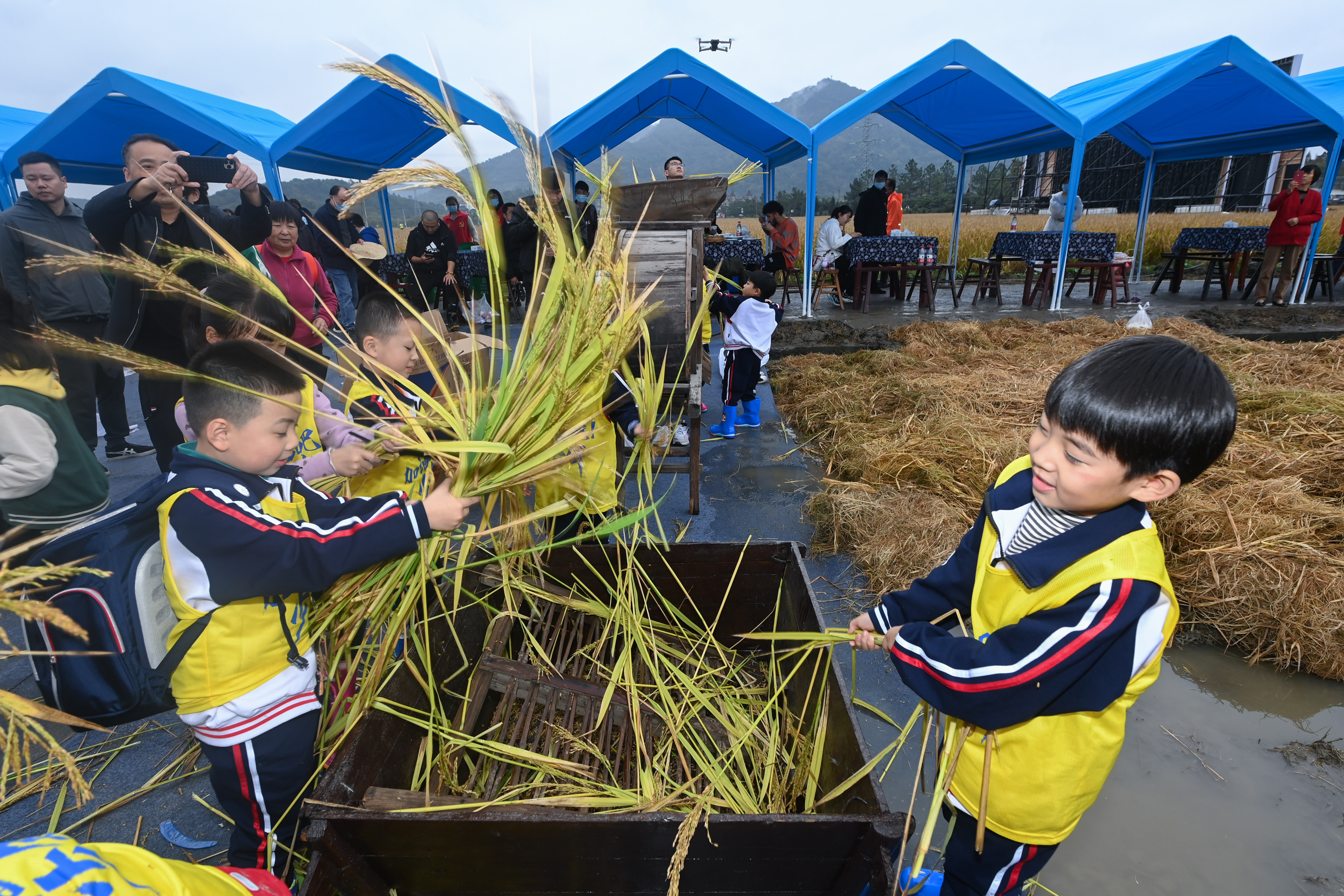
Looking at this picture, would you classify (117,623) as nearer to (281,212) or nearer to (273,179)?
(281,212)

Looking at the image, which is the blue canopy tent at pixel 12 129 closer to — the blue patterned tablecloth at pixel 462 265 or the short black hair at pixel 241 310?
the blue patterned tablecloth at pixel 462 265

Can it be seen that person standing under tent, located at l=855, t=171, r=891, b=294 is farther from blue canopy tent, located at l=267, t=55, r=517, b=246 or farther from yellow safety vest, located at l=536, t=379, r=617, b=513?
yellow safety vest, located at l=536, t=379, r=617, b=513

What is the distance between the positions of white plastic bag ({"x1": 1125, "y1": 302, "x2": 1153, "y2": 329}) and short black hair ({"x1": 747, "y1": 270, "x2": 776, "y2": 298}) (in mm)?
5292

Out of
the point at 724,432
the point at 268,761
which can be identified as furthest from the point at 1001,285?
the point at 268,761

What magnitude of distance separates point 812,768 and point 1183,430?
46.3 inches

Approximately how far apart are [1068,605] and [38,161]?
5.70m

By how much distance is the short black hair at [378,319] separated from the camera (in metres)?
2.39

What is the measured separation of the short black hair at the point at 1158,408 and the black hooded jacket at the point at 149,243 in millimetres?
3366

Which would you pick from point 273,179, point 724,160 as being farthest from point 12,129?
point 724,160

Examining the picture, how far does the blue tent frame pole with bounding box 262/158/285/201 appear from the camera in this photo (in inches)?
363

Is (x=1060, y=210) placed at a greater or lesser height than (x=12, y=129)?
lesser

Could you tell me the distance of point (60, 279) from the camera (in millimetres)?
3682

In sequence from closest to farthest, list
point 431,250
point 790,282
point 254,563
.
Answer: point 254,563, point 431,250, point 790,282

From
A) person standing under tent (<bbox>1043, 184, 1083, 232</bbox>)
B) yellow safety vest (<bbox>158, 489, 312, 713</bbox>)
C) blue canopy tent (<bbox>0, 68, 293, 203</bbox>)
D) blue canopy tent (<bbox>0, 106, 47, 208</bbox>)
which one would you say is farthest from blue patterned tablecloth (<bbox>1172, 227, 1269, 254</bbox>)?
blue canopy tent (<bbox>0, 106, 47, 208</bbox>)
